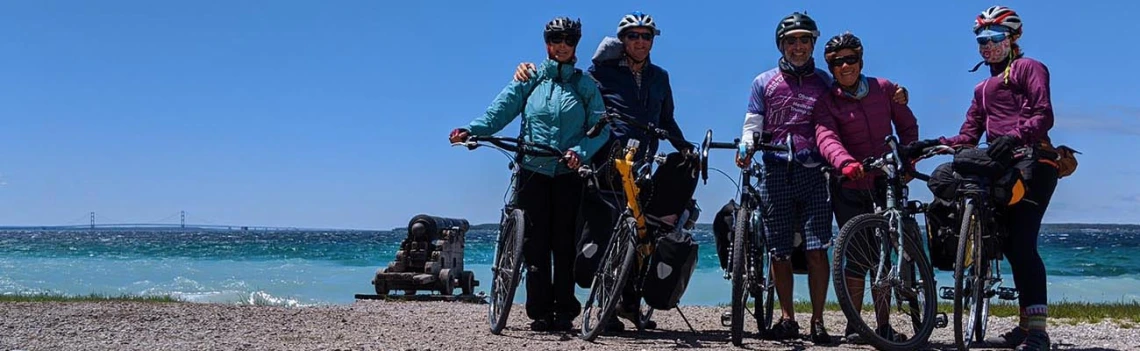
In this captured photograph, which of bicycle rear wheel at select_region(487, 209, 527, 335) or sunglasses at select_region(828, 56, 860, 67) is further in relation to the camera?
bicycle rear wheel at select_region(487, 209, 527, 335)

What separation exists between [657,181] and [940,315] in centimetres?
180

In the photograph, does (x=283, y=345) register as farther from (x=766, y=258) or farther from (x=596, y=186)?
(x=766, y=258)

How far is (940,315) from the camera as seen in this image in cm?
675

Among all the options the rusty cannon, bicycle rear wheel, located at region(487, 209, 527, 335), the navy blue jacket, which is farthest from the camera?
the rusty cannon

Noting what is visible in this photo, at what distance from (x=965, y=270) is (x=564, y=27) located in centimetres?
272

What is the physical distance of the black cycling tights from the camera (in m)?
6.57

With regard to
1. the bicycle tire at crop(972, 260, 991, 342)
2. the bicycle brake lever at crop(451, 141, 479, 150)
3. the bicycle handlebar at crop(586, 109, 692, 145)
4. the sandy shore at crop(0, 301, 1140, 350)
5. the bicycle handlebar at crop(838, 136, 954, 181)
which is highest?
the bicycle handlebar at crop(586, 109, 692, 145)

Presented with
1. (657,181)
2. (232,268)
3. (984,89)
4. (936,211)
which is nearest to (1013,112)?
(984,89)

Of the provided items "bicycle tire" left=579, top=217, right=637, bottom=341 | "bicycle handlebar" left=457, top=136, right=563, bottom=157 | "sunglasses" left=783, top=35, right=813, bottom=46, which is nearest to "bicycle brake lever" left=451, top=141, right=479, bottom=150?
"bicycle handlebar" left=457, top=136, right=563, bottom=157

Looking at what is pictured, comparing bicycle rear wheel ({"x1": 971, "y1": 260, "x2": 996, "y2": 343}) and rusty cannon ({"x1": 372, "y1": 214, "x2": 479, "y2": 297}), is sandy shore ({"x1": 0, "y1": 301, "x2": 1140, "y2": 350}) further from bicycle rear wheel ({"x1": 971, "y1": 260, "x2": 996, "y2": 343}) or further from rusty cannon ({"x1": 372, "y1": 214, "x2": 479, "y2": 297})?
rusty cannon ({"x1": 372, "y1": 214, "x2": 479, "y2": 297})

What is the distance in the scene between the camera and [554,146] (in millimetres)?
7605

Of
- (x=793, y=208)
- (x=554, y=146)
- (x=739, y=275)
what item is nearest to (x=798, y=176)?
(x=793, y=208)

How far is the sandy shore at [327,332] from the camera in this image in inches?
267

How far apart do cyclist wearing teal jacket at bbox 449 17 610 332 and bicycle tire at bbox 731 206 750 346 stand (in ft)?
3.92
